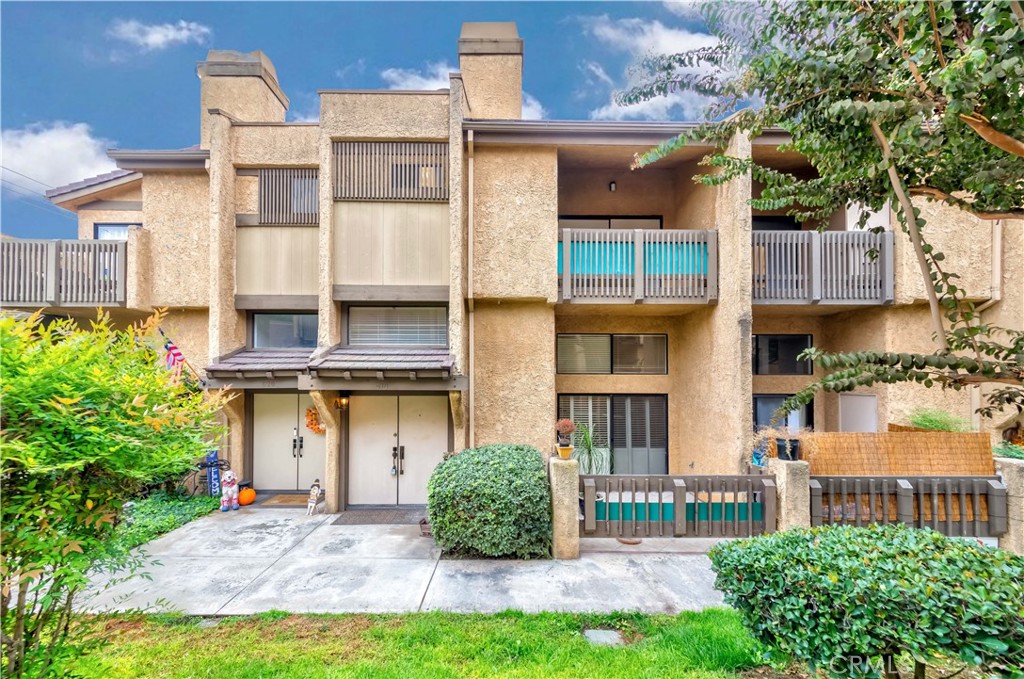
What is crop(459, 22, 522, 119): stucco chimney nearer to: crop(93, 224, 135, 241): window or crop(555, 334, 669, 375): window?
crop(555, 334, 669, 375): window

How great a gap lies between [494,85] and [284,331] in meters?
8.03

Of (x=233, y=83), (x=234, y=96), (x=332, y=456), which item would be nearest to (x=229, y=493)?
(x=332, y=456)

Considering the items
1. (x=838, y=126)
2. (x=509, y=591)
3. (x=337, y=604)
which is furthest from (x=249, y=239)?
(x=838, y=126)

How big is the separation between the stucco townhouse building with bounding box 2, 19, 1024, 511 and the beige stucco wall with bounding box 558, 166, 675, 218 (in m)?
0.89

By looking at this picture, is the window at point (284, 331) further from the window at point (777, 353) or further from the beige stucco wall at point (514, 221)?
the window at point (777, 353)

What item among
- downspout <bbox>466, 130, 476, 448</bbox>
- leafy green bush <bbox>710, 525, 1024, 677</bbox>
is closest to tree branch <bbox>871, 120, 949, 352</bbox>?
leafy green bush <bbox>710, 525, 1024, 677</bbox>

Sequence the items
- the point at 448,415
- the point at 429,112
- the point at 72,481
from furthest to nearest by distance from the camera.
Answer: the point at 448,415, the point at 429,112, the point at 72,481

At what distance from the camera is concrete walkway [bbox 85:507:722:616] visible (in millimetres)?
4906

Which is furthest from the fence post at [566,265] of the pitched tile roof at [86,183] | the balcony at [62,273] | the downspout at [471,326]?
the pitched tile roof at [86,183]

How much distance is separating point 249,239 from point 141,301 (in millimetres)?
2748

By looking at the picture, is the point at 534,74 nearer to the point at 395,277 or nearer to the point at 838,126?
the point at 395,277

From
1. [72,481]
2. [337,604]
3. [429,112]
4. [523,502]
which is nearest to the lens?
[72,481]

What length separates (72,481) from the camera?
252 cm

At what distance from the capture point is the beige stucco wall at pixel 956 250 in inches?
330
